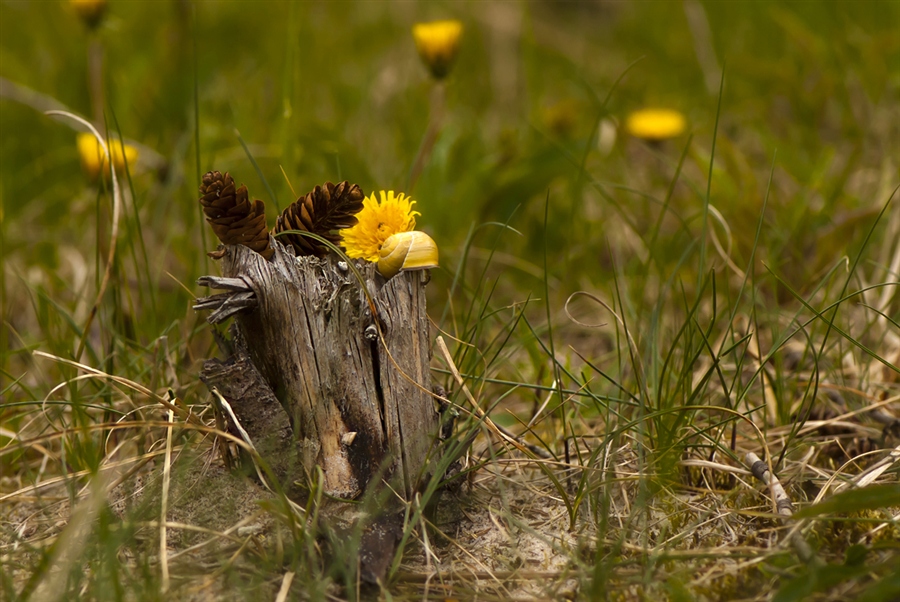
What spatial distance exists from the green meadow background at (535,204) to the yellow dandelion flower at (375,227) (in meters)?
0.26

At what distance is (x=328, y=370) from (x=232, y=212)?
30 cm

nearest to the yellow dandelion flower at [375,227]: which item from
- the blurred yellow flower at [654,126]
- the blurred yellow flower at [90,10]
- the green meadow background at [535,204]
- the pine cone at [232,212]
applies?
the pine cone at [232,212]

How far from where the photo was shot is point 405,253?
127 cm

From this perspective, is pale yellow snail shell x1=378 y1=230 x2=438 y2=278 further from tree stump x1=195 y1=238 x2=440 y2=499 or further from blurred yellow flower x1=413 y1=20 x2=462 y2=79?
blurred yellow flower x1=413 y1=20 x2=462 y2=79

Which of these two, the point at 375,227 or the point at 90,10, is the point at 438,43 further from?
the point at 375,227

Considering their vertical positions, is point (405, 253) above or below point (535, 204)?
above

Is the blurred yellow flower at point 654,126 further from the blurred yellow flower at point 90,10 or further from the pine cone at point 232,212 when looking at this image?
the pine cone at point 232,212

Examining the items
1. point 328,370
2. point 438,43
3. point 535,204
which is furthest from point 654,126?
point 328,370

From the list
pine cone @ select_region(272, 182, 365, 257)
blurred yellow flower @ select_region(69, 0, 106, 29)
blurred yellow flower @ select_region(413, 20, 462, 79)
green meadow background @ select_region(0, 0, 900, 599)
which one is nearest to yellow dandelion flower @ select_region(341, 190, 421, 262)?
pine cone @ select_region(272, 182, 365, 257)

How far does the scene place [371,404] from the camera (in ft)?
4.42

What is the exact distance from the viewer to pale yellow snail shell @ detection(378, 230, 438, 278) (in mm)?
1271

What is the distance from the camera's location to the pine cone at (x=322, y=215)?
128cm

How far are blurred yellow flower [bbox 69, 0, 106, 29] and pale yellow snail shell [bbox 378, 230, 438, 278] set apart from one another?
163 centimetres

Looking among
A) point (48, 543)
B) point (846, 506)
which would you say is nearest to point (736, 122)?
point (846, 506)
